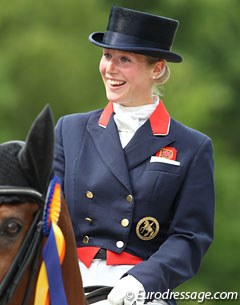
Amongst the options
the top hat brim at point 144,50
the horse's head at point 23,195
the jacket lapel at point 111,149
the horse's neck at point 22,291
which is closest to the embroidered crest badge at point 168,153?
the jacket lapel at point 111,149

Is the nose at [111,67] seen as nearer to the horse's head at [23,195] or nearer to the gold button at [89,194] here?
the gold button at [89,194]

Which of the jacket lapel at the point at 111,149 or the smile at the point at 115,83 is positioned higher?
the smile at the point at 115,83

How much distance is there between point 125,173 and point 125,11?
81 cm

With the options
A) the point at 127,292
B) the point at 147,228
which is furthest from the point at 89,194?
the point at 127,292

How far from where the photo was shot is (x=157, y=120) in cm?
584

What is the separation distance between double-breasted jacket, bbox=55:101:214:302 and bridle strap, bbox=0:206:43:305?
1.03 meters

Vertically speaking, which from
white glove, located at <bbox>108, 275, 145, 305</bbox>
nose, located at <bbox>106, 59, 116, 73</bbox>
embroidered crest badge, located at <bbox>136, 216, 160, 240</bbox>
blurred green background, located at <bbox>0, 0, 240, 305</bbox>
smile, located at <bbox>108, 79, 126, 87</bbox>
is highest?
nose, located at <bbox>106, 59, 116, 73</bbox>

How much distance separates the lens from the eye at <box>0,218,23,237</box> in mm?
4430

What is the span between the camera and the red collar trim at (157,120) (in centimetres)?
582

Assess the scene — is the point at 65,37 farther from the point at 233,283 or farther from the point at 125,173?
the point at 125,173

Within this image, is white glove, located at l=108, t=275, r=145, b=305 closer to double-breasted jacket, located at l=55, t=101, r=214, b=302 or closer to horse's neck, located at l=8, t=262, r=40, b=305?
double-breasted jacket, located at l=55, t=101, r=214, b=302

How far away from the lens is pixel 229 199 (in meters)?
13.2

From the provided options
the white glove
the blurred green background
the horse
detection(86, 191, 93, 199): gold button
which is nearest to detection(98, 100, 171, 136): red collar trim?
detection(86, 191, 93, 199): gold button

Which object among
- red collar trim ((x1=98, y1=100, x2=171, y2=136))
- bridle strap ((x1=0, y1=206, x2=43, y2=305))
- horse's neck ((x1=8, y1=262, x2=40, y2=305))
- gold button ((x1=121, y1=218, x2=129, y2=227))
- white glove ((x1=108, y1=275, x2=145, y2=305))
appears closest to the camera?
bridle strap ((x1=0, y1=206, x2=43, y2=305))
